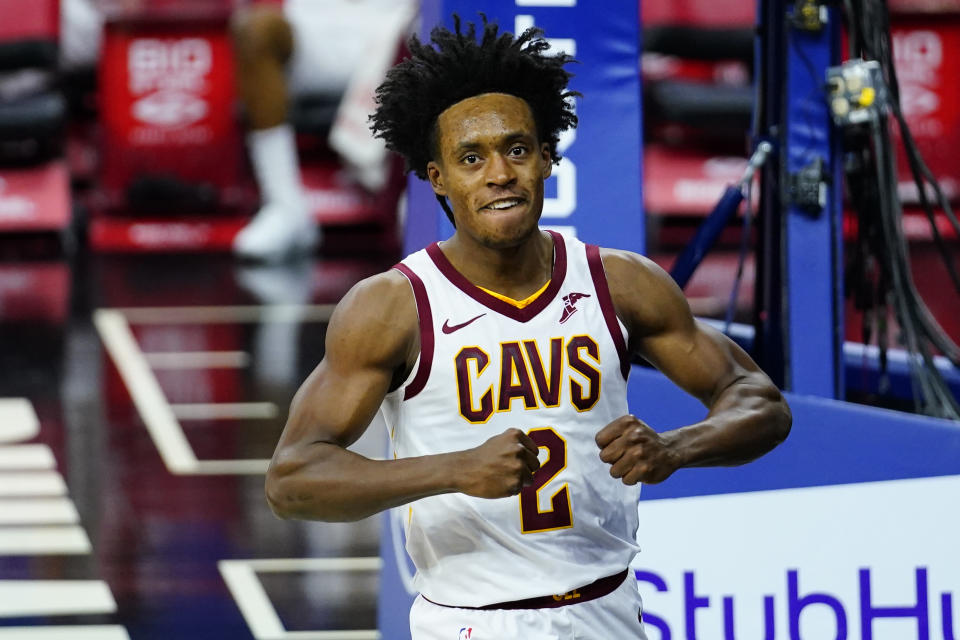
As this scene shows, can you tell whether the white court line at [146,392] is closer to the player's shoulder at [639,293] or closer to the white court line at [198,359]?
the white court line at [198,359]

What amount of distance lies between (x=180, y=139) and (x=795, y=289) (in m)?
8.11

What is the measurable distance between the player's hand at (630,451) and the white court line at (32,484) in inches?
178

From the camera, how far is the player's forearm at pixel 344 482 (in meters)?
3.01

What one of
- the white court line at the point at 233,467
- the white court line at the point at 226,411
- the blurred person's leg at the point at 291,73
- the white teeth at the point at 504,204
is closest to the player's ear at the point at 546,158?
the white teeth at the point at 504,204

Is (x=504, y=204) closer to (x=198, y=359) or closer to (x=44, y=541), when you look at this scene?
(x=44, y=541)

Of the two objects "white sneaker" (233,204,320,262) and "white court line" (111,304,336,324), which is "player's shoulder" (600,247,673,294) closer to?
"white court line" (111,304,336,324)

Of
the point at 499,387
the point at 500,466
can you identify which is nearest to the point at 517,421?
the point at 499,387

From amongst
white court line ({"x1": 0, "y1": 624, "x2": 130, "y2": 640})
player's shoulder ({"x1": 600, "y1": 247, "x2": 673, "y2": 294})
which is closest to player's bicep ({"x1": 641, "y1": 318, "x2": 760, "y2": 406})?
player's shoulder ({"x1": 600, "y1": 247, "x2": 673, "y2": 294})

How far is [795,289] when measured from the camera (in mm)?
5168

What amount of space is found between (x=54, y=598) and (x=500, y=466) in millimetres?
3404

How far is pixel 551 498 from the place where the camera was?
3.25 meters

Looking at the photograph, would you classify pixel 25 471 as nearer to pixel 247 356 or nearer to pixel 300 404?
pixel 247 356

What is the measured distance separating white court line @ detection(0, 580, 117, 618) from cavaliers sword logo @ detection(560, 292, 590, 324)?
116 inches

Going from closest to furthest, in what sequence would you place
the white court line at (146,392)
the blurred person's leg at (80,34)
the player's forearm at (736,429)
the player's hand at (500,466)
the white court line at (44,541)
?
the player's hand at (500,466)
the player's forearm at (736,429)
the white court line at (44,541)
the white court line at (146,392)
the blurred person's leg at (80,34)
